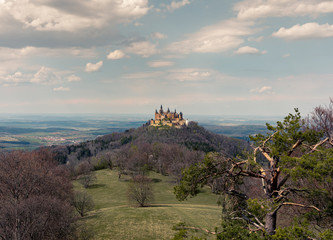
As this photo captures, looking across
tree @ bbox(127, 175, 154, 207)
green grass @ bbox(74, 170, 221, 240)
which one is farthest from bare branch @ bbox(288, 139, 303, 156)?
tree @ bbox(127, 175, 154, 207)

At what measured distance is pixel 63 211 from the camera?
87.1 ft

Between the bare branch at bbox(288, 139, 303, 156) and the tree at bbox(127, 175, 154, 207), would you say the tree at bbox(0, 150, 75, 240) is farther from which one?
the bare branch at bbox(288, 139, 303, 156)

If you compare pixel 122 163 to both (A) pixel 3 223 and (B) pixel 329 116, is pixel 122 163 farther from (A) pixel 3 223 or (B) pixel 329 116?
(B) pixel 329 116

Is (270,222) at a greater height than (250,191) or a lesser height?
greater

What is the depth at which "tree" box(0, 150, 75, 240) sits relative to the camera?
2122cm

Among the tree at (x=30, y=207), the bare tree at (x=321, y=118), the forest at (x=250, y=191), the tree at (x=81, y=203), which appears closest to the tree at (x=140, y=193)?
the forest at (x=250, y=191)

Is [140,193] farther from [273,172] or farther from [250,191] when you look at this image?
[273,172]

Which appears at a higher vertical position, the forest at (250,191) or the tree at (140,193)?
the forest at (250,191)

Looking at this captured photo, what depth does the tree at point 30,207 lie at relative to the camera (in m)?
21.2

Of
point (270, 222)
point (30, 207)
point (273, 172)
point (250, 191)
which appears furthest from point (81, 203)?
point (273, 172)

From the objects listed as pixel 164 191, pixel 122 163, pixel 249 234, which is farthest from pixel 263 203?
pixel 122 163

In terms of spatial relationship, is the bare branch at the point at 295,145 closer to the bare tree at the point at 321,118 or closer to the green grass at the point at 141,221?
A: the bare tree at the point at 321,118

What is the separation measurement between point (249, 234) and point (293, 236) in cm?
205

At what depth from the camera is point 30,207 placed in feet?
77.4
